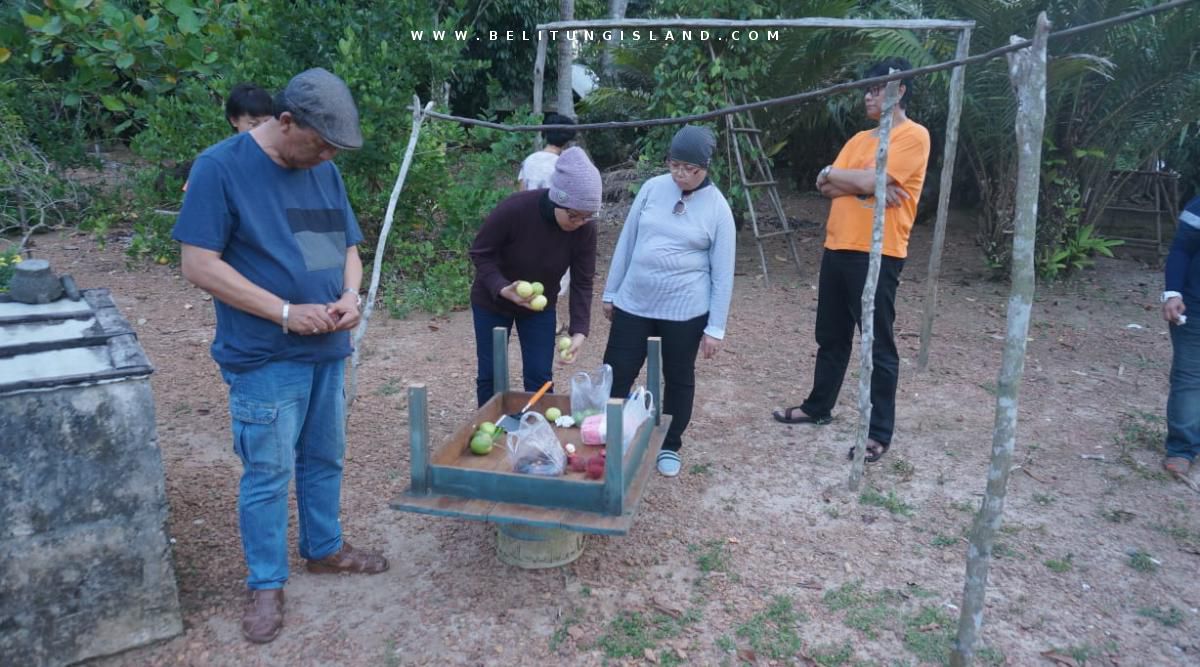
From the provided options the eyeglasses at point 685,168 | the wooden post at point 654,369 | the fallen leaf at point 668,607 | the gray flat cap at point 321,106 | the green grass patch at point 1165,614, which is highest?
the gray flat cap at point 321,106

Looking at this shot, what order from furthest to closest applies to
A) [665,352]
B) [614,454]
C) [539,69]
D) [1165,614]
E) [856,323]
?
[539,69] < [856,323] < [665,352] < [1165,614] < [614,454]

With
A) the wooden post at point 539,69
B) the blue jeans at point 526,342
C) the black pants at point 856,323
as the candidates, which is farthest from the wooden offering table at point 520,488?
the wooden post at point 539,69

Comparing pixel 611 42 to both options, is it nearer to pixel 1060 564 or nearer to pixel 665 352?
pixel 665 352

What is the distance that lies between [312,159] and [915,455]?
3.49 metres

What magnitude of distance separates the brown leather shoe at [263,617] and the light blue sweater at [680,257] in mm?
2017

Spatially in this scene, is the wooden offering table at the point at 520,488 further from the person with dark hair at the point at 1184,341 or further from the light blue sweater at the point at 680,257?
the person with dark hair at the point at 1184,341

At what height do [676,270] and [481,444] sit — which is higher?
[676,270]

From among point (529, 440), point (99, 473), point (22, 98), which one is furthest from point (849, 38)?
point (22, 98)

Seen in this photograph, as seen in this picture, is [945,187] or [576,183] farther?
[945,187]

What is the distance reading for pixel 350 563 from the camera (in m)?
3.35

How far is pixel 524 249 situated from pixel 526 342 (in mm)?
493

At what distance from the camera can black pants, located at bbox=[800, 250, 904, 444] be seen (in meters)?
4.28

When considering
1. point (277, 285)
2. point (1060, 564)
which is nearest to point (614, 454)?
point (277, 285)

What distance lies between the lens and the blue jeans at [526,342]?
158 inches
